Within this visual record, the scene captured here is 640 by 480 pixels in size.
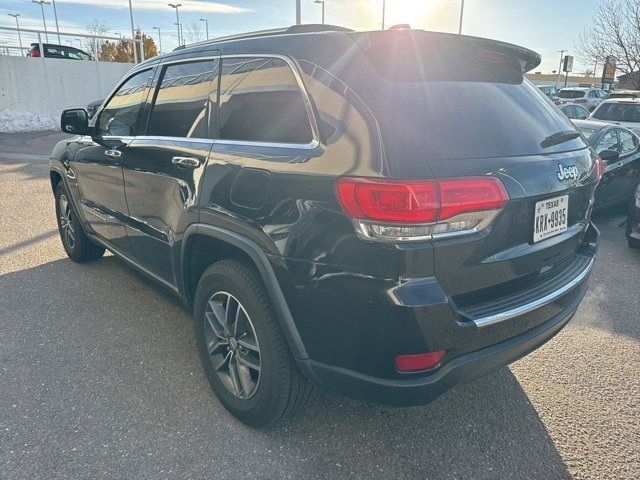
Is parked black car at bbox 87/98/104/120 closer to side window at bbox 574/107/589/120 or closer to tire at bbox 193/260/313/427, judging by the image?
tire at bbox 193/260/313/427

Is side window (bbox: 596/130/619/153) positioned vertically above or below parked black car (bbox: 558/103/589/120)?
below

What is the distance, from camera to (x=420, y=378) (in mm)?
1823

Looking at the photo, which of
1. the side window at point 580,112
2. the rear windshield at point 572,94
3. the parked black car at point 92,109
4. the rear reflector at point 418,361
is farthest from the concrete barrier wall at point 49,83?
the rear windshield at point 572,94

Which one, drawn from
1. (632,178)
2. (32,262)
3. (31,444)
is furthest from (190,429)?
(632,178)

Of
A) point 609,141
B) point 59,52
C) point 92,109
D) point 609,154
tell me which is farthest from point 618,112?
point 59,52

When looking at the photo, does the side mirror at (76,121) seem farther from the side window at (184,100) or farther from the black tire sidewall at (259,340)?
the black tire sidewall at (259,340)

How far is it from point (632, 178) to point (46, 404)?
24.6ft

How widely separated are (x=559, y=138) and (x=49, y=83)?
20.3 metres

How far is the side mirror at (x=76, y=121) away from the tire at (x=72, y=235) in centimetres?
86

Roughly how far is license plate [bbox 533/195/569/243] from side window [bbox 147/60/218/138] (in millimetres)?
1645

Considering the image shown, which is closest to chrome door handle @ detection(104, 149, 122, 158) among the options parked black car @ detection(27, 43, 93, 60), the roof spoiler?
the roof spoiler

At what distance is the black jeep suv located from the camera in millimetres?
1731

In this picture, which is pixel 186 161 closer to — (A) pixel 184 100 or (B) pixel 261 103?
(A) pixel 184 100

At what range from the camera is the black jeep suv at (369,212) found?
173 centimetres
